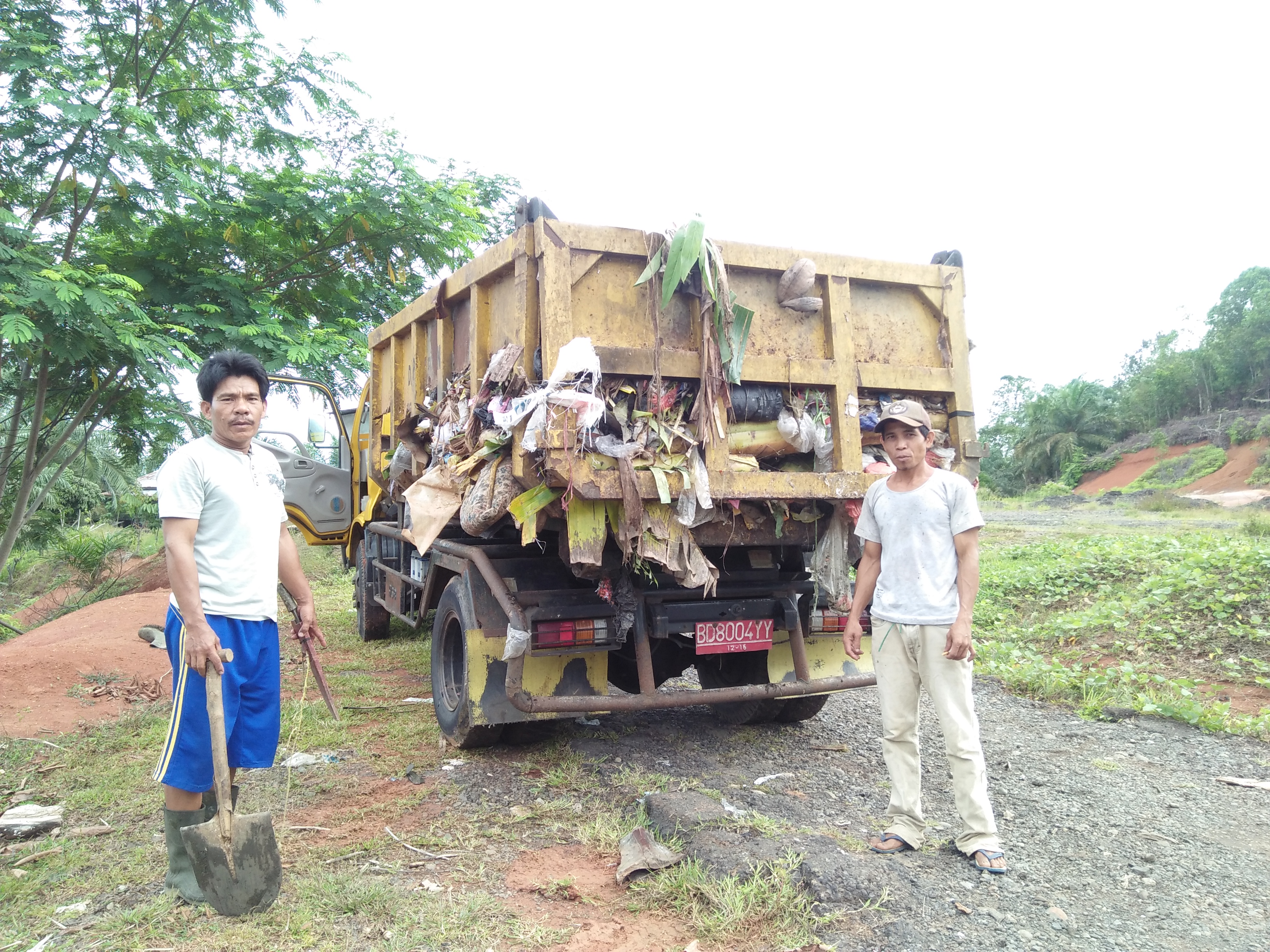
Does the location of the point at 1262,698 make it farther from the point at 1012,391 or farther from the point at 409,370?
the point at 1012,391

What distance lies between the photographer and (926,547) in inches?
126

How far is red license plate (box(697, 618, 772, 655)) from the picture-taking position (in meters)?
4.05

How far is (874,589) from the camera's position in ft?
11.3

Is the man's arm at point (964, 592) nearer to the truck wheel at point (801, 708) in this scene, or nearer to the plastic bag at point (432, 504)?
the truck wheel at point (801, 708)

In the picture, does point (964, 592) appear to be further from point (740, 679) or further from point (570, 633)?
point (740, 679)

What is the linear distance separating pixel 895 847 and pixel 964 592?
101cm

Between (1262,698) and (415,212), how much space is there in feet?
26.4

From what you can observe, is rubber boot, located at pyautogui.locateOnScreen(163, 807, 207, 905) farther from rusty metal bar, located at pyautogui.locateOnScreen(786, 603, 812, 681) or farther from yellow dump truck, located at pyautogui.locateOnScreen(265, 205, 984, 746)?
rusty metal bar, located at pyautogui.locateOnScreen(786, 603, 812, 681)

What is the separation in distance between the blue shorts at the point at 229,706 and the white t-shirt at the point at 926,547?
2271 millimetres

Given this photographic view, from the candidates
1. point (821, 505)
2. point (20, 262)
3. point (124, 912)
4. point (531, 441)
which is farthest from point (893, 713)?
point (20, 262)

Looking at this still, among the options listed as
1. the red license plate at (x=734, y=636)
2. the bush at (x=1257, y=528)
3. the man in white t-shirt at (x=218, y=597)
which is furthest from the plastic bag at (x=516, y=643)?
the bush at (x=1257, y=528)

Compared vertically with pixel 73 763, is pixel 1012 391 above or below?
above

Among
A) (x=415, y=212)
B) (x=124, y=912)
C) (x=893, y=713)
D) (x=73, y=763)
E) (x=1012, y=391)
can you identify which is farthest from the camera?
(x=1012, y=391)

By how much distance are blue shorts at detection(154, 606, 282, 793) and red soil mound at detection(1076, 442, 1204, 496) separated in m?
39.5
